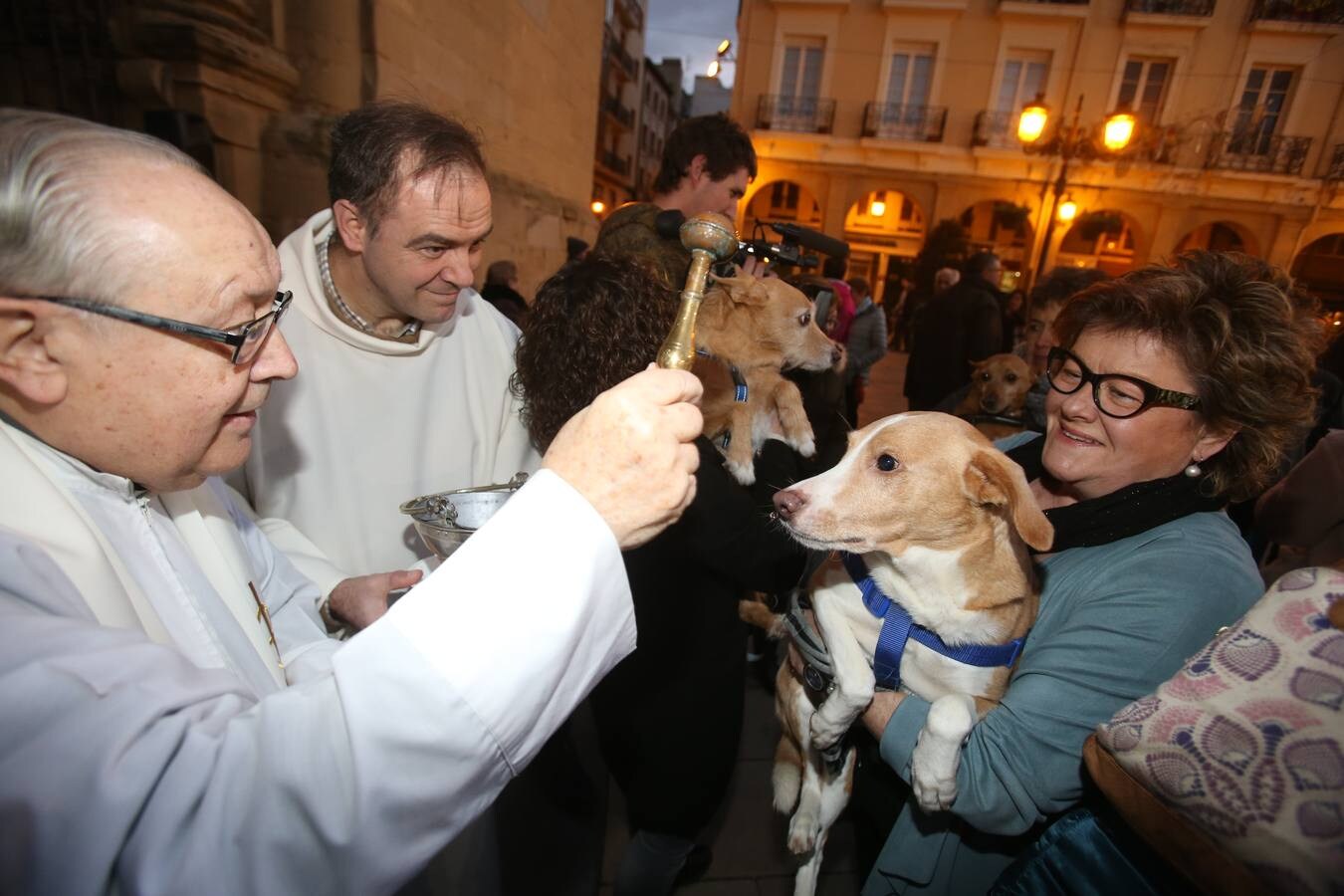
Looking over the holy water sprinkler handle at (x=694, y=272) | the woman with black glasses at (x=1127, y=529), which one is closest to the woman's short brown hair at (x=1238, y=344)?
the woman with black glasses at (x=1127, y=529)

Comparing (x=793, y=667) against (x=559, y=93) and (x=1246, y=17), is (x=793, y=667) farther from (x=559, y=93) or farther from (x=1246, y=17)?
(x=1246, y=17)

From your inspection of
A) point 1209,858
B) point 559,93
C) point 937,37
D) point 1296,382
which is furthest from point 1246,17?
point 1209,858

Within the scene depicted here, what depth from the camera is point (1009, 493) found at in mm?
1850

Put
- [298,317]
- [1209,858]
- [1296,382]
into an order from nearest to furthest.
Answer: [1209,858]
[1296,382]
[298,317]

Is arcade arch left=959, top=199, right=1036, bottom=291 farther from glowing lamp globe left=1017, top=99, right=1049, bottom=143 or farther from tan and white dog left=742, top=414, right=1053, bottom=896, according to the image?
tan and white dog left=742, top=414, right=1053, bottom=896

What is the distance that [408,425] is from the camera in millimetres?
2377

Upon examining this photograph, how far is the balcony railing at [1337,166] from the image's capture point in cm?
2034

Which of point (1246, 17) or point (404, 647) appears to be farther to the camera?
point (1246, 17)

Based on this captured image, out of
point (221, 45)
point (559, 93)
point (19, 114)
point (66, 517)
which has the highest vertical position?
point (559, 93)

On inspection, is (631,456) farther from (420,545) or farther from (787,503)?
(420,545)

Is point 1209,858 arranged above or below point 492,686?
below

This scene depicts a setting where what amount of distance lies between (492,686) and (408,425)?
1.77m

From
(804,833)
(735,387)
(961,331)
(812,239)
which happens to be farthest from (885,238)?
A: (804,833)

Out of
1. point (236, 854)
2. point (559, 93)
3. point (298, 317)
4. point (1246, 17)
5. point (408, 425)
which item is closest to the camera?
point (236, 854)
